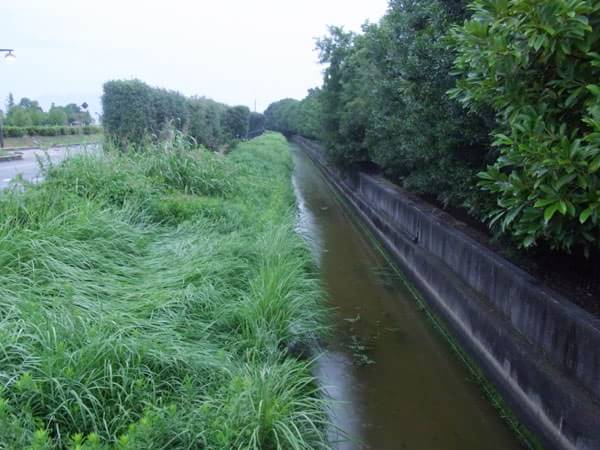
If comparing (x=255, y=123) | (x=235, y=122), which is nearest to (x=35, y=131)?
(x=235, y=122)

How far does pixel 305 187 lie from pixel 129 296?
42.5 feet

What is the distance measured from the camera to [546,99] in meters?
2.58

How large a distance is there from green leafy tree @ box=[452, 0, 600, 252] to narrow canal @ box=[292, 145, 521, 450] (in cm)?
145

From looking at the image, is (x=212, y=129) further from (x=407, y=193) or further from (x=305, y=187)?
(x=407, y=193)

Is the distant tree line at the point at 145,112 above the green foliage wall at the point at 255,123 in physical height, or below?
below

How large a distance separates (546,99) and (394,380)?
2.41 metres

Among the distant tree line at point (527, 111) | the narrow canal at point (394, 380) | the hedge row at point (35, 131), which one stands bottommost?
the narrow canal at point (394, 380)

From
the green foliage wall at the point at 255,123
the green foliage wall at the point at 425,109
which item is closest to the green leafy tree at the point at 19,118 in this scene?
the green foliage wall at the point at 255,123

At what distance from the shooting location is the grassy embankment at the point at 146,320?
217 cm

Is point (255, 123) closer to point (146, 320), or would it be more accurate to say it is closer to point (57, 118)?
point (57, 118)

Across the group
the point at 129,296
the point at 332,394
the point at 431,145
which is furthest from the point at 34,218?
the point at 431,145

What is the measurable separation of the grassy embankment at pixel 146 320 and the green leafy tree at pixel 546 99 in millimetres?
1745

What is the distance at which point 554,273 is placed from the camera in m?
3.61

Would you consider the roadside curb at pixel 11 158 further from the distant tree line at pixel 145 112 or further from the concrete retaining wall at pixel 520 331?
the concrete retaining wall at pixel 520 331
